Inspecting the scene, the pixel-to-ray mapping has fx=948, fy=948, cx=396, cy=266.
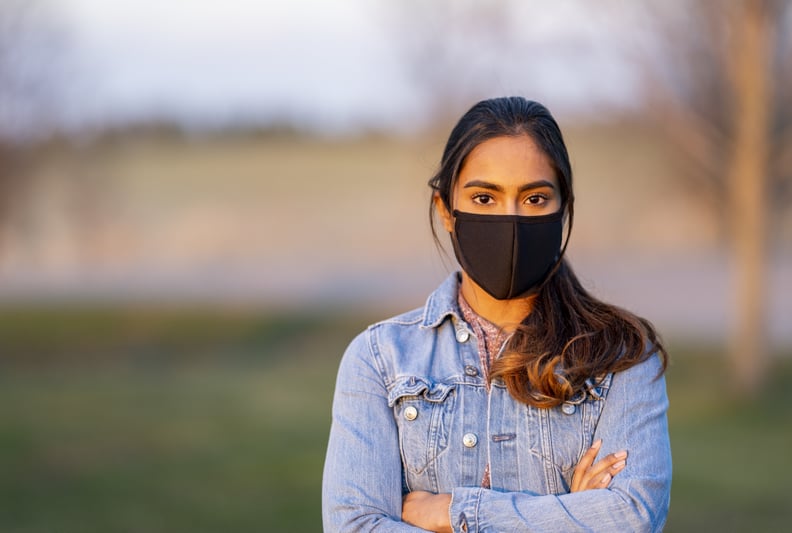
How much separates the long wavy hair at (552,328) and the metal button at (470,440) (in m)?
0.16

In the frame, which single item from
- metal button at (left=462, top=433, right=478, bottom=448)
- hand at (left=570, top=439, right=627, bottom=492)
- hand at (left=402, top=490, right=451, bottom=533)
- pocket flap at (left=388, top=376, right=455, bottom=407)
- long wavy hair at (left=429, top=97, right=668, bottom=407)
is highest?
long wavy hair at (left=429, top=97, right=668, bottom=407)

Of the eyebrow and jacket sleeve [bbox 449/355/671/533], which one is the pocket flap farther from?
the eyebrow

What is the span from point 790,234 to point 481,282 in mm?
14809

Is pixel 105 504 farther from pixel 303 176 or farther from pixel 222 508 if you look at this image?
pixel 303 176

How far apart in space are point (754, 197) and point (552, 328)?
714 cm

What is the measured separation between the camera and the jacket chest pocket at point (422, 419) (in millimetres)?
2611

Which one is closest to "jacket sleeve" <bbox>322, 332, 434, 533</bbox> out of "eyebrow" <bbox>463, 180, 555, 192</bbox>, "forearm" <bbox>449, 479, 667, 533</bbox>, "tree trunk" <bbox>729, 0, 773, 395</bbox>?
"forearm" <bbox>449, 479, 667, 533</bbox>

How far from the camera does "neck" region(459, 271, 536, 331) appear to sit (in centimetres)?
280

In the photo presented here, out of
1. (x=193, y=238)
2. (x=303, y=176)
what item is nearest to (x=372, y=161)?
(x=303, y=176)

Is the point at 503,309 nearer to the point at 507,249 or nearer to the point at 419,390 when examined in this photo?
the point at 507,249

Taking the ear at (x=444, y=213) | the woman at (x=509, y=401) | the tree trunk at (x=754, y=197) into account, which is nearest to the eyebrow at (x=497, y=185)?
the woman at (x=509, y=401)

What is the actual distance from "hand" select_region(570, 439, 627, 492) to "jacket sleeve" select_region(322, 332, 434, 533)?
47cm

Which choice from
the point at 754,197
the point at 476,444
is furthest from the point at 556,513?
the point at 754,197

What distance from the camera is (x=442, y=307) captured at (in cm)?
280
